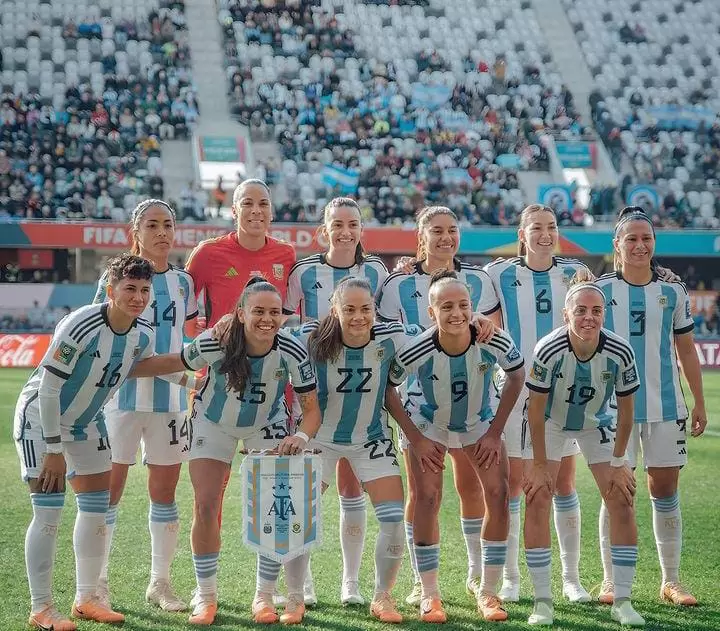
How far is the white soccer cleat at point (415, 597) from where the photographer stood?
517 cm

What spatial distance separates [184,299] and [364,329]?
113 centimetres

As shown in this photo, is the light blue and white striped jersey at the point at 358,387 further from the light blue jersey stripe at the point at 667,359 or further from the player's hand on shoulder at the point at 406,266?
the light blue jersey stripe at the point at 667,359

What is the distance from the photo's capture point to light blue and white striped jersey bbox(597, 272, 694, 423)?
5309 mm

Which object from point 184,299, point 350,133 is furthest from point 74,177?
point 184,299

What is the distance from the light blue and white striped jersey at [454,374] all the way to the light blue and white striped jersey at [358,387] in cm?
8

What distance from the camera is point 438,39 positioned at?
31.1 metres

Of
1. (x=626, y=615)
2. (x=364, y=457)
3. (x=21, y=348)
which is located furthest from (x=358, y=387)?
(x=21, y=348)

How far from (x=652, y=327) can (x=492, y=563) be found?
1.49 m

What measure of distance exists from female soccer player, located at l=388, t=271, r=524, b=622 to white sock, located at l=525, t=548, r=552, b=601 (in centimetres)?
15

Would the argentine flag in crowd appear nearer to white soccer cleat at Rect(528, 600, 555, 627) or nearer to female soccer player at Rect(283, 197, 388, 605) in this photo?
female soccer player at Rect(283, 197, 388, 605)

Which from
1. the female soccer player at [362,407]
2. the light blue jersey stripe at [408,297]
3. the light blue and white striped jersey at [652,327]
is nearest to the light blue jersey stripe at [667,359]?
the light blue and white striped jersey at [652,327]

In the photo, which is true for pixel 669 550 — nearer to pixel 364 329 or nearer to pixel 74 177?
pixel 364 329

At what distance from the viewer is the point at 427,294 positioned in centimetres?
554

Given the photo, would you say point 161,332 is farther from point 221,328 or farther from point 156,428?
point 221,328
